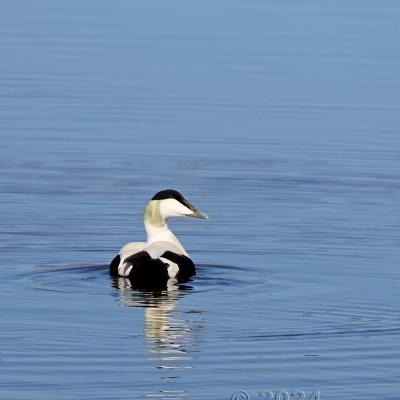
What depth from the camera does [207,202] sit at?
18.3 m

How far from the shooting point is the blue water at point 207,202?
1181 cm

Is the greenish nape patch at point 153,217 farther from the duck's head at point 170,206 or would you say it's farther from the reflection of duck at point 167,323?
the reflection of duck at point 167,323

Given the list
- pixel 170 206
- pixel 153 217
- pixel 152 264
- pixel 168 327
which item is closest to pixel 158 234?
pixel 153 217

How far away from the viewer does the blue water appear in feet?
38.8

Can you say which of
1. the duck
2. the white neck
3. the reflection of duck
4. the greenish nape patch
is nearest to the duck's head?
the greenish nape patch

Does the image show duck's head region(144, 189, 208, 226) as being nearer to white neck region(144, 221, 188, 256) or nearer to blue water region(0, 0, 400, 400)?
white neck region(144, 221, 188, 256)

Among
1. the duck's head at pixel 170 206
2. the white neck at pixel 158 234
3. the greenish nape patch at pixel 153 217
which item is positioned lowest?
the white neck at pixel 158 234

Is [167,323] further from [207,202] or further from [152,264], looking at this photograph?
[207,202]

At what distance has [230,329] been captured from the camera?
1283 centimetres

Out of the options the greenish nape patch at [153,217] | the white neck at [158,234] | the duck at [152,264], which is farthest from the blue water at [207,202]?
the greenish nape patch at [153,217]

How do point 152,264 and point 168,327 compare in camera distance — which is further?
point 152,264

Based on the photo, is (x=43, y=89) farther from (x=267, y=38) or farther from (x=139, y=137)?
(x=267, y=38)

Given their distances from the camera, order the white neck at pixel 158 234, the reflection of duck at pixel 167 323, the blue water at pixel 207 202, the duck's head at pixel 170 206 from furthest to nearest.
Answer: the duck's head at pixel 170 206
the white neck at pixel 158 234
the reflection of duck at pixel 167 323
the blue water at pixel 207 202

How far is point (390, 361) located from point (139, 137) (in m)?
10.3
